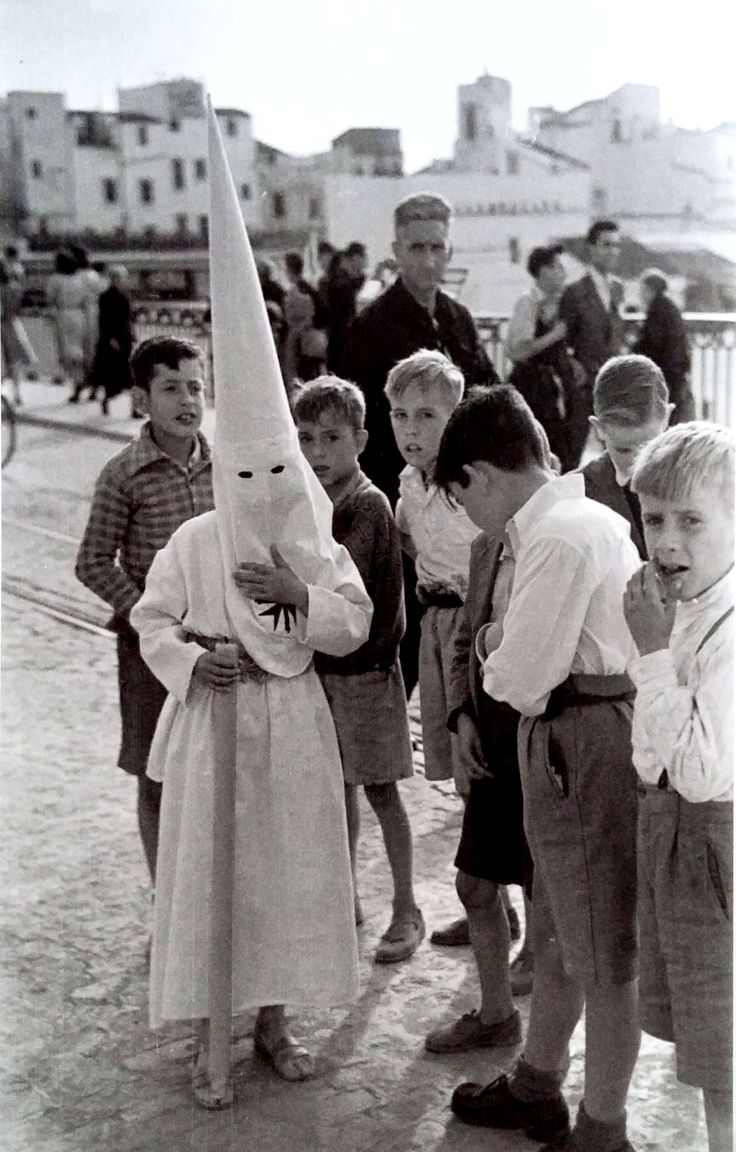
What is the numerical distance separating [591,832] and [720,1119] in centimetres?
52

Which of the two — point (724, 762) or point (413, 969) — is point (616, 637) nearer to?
point (724, 762)

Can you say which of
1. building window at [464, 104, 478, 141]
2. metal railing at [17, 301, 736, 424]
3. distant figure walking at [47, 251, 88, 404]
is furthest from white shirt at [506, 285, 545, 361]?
distant figure walking at [47, 251, 88, 404]

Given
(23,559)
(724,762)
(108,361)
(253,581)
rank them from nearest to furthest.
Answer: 1. (724,762)
2. (253,581)
3. (23,559)
4. (108,361)

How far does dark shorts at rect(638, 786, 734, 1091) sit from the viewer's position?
2424 mm

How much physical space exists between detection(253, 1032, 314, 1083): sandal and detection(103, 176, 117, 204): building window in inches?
112

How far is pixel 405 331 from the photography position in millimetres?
4180

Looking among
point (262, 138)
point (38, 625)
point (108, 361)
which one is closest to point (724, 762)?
point (262, 138)

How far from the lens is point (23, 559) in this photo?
789 cm

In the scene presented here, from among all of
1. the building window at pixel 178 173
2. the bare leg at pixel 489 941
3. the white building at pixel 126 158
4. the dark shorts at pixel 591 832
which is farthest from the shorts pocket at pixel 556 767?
the building window at pixel 178 173

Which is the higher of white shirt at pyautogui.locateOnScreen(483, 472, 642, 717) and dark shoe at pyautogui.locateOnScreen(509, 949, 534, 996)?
→ white shirt at pyautogui.locateOnScreen(483, 472, 642, 717)

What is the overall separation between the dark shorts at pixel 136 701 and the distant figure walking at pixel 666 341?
2472 mm

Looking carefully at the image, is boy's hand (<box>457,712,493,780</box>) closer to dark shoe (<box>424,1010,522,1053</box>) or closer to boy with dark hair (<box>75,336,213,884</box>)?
dark shoe (<box>424,1010,522,1053</box>)

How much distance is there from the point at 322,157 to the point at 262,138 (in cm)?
24

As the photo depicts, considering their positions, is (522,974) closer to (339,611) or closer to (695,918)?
(339,611)
